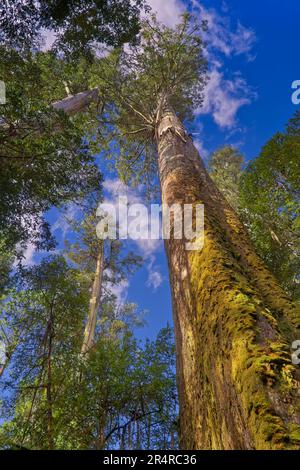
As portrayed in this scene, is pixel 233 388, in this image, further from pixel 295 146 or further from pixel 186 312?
pixel 295 146

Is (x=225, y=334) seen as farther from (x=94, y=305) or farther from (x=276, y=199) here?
(x=94, y=305)

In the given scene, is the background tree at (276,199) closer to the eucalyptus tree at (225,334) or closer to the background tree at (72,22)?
the eucalyptus tree at (225,334)

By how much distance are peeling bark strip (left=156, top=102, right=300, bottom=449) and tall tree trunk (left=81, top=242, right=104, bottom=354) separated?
5.59 meters

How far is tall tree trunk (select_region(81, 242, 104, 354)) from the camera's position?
9928 millimetres

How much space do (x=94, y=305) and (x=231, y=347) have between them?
10.5 metres

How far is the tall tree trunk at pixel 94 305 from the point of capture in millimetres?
9928

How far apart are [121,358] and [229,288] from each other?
12.6 feet

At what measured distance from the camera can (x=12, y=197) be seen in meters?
6.31

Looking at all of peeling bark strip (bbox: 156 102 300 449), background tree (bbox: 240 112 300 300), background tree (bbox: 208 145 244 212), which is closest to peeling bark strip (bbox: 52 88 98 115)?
background tree (bbox: 240 112 300 300)

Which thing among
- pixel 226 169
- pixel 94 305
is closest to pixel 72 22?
pixel 94 305

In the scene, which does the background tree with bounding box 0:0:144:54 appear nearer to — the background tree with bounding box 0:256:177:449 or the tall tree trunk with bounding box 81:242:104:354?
the background tree with bounding box 0:256:177:449

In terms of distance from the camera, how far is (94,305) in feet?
39.4
